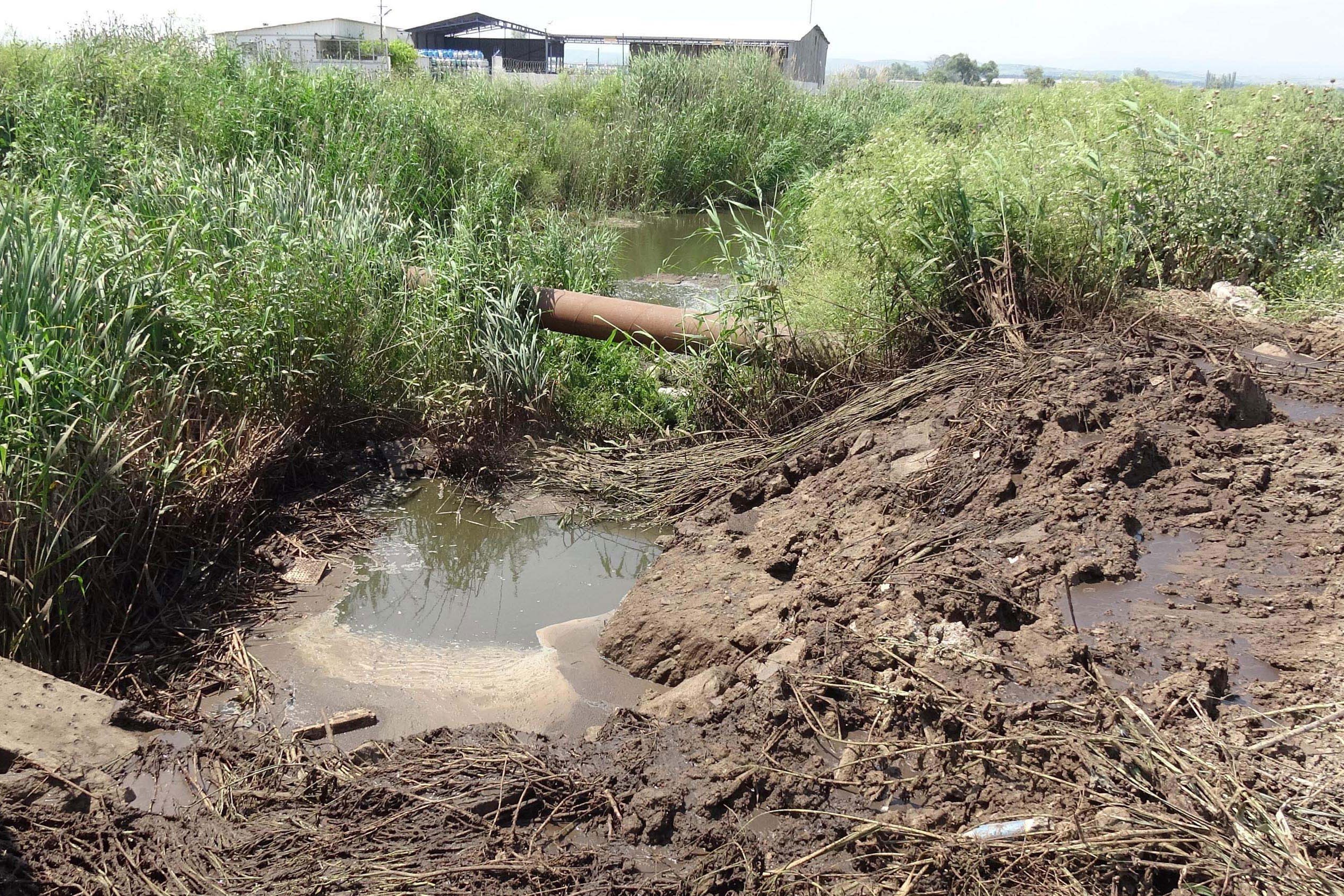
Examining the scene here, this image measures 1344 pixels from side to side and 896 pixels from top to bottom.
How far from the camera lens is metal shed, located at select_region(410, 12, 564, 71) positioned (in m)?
40.1

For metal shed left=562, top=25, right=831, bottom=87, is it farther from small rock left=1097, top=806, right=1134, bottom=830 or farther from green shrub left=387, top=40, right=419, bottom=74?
small rock left=1097, top=806, right=1134, bottom=830

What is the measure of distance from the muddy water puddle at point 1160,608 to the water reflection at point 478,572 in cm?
244

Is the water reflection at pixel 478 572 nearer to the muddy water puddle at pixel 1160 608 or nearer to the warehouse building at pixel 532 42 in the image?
the muddy water puddle at pixel 1160 608

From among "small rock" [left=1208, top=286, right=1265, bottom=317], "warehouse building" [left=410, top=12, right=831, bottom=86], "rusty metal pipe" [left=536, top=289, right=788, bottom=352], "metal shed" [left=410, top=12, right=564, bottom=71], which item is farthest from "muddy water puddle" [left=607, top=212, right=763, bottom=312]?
"metal shed" [left=410, top=12, right=564, bottom=71]

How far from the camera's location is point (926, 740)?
114 inches

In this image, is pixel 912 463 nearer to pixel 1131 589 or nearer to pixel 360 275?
pixel 1131 589

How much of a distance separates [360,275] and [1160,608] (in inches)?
199

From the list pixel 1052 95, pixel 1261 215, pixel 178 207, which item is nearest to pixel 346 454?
pixel 178 207

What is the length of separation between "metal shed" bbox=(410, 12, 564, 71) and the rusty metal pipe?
118ft

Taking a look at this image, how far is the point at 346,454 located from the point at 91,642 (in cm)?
221

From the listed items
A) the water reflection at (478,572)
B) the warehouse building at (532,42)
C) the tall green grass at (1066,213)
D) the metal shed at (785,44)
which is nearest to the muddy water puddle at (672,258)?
the tall green grass at (1066,213)

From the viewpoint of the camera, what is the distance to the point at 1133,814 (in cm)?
245

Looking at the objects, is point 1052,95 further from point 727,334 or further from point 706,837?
point 706,837

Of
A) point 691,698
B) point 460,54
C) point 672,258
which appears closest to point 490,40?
point 460,54
